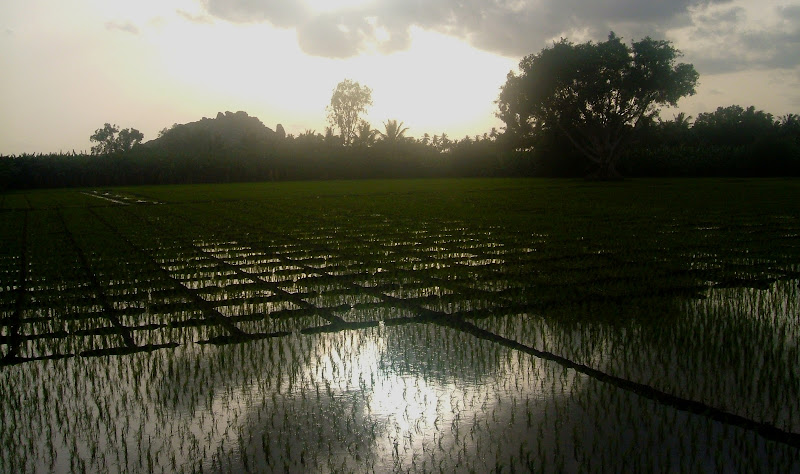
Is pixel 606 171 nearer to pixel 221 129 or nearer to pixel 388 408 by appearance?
pixel 388 408

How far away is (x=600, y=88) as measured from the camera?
3269cm

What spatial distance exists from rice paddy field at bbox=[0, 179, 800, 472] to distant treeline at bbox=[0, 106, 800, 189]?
3136 centimetres

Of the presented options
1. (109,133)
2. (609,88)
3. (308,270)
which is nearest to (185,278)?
(308,270)

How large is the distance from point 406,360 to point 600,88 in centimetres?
3131

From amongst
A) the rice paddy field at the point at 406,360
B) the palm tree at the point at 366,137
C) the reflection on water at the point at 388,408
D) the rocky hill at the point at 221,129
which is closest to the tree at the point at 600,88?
the palm tree at the point at 366,137

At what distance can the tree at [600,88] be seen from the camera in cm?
3250

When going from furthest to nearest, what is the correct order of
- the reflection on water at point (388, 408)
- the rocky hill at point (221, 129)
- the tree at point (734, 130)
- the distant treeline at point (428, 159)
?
the rocky hill at point (221, 129)
the tree at point (734, 130)
the distant treeline at point (428, 159)
the reflection on water at point (388, 408)

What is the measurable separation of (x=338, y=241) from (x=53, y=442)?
6500 millimetres

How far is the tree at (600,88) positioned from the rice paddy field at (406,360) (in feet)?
87.9

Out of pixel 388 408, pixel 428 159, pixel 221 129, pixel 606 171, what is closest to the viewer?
pixel 388 408

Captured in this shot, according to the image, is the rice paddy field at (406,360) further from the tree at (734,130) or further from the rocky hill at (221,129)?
the rocky hill at (221,129)

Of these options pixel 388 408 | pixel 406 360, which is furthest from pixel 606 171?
pixel 388 408

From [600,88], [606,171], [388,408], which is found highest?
[600,88]

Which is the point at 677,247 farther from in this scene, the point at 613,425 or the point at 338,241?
the point at 613,425
